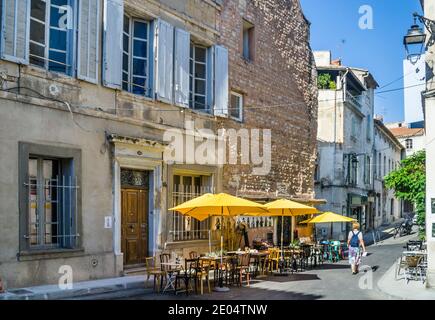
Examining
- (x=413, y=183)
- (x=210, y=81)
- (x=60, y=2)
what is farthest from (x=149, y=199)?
(x=413, y=183)

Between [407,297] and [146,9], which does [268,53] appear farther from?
[407,297]

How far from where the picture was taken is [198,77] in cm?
1653

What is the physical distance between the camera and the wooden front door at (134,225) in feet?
44.0

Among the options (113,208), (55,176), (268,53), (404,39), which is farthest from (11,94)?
(268,53)

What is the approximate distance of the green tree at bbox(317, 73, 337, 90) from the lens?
30606 mm

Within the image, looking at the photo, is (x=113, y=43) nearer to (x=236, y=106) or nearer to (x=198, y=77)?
(x=198, y=77)

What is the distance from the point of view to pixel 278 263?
52.9ft

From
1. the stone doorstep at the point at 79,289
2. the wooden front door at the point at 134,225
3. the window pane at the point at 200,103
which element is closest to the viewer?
the stone doorstep at the point at 79,289

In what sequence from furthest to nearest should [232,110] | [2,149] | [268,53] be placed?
[268,53] < [232,110] < [2,149]

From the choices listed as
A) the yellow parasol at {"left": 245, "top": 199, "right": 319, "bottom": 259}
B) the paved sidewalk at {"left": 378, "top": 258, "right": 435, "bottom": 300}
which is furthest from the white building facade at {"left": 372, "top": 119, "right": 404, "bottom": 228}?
the paved sidewalk at {"left": 378, "top": 258, "right": 435, "bottom": 300}

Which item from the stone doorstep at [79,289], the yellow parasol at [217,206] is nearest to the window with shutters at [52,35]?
the yellow parasol at [217,206]

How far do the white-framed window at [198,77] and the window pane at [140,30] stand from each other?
2.21 meters

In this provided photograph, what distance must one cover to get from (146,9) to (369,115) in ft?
92.4

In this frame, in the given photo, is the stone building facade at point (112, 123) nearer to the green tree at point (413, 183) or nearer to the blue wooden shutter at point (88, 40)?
the blue wooden shutter at point (88, 40)
